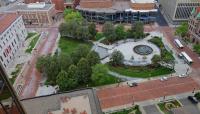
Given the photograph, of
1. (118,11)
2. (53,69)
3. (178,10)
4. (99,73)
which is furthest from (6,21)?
(178,10)

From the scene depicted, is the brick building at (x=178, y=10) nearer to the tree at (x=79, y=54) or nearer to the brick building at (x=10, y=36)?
the tree at (x=79, y=54)

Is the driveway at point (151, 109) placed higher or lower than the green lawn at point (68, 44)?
lower

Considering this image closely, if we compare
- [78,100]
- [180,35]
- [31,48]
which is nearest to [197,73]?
[180,35]

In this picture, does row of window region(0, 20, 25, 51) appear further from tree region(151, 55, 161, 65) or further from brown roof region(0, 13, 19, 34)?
tree region(151, 55, 161, 65)

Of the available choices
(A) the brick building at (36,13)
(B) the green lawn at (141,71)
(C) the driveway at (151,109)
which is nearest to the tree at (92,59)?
(B) the green lawn at (141,71)

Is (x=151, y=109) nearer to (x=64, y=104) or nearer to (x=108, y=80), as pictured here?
(x=108, y=80)

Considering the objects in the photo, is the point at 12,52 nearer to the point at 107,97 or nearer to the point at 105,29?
the point at 105,29

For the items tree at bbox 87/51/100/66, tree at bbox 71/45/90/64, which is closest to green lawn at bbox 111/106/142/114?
tree at bbox 87/51/100/66
